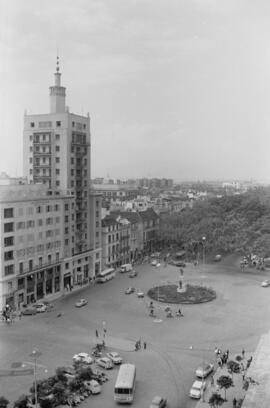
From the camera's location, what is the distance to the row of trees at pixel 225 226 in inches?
653

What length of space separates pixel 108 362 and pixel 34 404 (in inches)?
73.3

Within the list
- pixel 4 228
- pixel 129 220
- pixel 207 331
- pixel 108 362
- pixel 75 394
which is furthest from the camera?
pixel 129 220

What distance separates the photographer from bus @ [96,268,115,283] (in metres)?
13.5

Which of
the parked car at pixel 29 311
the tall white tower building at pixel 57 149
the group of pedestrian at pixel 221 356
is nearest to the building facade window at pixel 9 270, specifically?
the parked car at pixel 29 311

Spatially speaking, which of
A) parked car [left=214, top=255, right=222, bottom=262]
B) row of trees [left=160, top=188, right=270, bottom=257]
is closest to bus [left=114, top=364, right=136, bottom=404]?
row of trees [left=160, top=188, right=270, bottom=257]

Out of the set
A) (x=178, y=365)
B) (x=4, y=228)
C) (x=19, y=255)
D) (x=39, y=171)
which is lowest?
(x=178, y=365)

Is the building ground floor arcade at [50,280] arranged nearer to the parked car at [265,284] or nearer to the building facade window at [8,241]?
the building facade window at [8,241]

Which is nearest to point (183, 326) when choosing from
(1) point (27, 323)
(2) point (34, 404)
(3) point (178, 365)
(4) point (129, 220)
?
(3) point (178, 365)

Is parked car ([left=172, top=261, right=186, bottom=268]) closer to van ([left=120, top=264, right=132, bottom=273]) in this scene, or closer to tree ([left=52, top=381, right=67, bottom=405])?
van ([left=120, top=264, right=132, bottom=273])

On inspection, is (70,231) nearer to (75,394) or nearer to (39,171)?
(39,171)

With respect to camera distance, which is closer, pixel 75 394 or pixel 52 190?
pixel 75 394

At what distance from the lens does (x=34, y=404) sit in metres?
5.64

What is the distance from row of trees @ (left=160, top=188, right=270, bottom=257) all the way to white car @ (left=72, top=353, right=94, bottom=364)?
31.8ft

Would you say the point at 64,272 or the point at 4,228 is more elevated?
the point at 4,228
